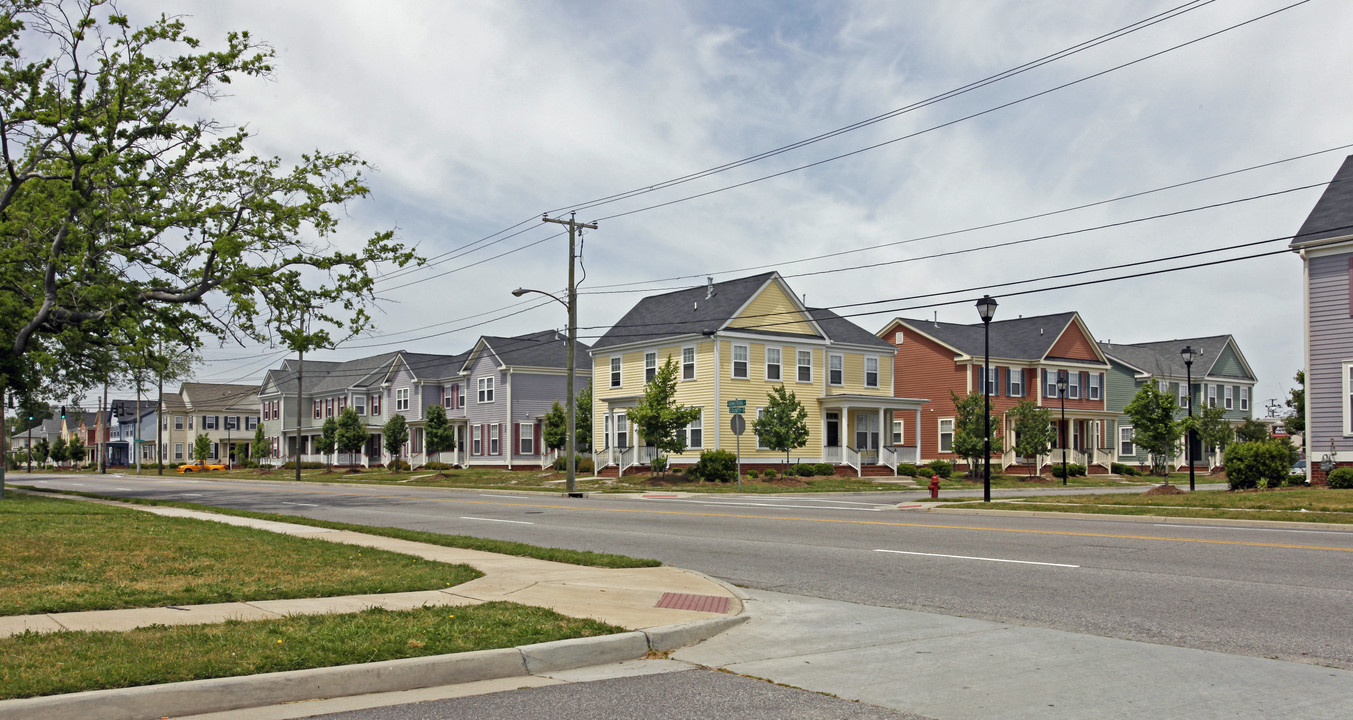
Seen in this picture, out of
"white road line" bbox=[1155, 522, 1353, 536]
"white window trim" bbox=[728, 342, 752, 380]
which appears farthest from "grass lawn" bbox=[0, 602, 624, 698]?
"white window trim" bbox=[728, 342, 752, 380]

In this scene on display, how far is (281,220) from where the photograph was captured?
98.6 ft

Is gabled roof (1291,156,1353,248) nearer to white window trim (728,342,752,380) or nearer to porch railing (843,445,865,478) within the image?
porch railing (843,445,865,478)

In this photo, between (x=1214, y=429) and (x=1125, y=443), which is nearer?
Result: (x=1214, y=429)

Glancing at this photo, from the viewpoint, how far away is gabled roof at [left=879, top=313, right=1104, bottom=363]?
55281 millimetres

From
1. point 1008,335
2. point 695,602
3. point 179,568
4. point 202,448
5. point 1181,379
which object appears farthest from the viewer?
point 202,448

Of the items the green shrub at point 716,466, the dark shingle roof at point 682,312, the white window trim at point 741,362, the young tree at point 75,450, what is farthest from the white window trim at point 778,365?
the young tree at point 75,450

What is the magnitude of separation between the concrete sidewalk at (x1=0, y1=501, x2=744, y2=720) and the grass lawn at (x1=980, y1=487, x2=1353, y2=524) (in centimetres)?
1367

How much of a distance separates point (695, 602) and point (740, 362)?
34805 millimetres

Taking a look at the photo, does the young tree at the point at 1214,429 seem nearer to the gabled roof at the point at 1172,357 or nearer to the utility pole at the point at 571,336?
the gabled roof at the point at 1172,357

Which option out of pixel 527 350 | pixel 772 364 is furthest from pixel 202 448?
pixel 772 364

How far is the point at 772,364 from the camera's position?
149ft

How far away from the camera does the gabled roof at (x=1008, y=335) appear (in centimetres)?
5528

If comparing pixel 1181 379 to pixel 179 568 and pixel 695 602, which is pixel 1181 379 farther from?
pixel 179 568

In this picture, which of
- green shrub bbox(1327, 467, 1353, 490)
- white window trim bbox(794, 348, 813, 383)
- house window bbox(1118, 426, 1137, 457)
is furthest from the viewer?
house window bbox(1118, 426, 1137, 457)
